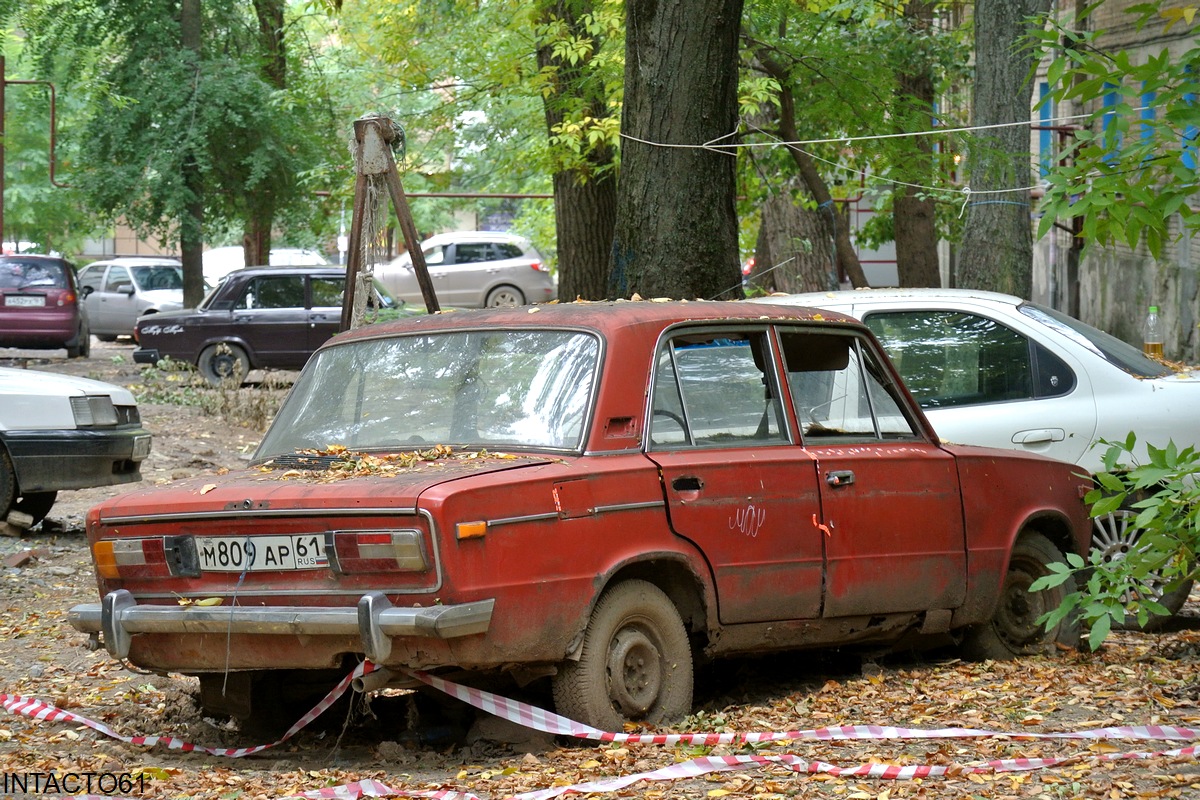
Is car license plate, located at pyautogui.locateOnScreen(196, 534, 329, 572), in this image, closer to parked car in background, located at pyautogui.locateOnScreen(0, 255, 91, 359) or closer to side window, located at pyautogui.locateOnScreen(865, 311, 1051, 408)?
side window, located at pyautogui.locateOnScreen(865, 311, 1051, 408)

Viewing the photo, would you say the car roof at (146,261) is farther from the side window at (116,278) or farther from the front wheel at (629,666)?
the front wheel at (629,666)

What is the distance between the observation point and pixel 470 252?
110ft

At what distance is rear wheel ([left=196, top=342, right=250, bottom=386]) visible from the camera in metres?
21.9

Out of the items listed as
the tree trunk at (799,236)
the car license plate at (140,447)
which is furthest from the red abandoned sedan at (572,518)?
the tree trunk at (799,236)

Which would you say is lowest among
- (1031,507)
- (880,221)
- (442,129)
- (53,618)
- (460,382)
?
(53,618)

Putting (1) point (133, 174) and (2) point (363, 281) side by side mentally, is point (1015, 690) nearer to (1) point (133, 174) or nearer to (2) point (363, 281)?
(2) point (363, 281)

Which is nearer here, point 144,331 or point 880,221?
point 880,221

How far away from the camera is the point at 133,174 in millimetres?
25531

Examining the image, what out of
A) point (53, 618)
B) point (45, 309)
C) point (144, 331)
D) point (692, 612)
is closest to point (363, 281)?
point (53, 618)

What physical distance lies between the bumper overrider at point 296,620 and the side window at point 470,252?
92.6ft

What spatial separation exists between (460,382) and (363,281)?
13.0 ft

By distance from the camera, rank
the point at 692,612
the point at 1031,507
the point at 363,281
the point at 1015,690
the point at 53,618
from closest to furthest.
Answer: the point at 692,612 → the point at 1015,690 → the point at 1031,507 → the point at 53,618 → the point at 363,281

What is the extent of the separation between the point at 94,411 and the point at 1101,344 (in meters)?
6.58

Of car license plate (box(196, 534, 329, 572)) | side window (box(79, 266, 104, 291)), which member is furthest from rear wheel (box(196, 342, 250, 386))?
car license plate (box(196, 534, 329, 572))
